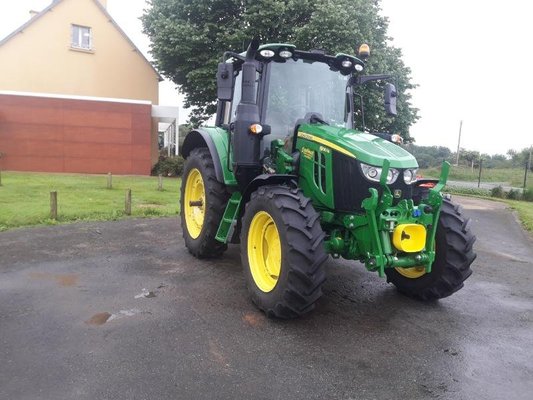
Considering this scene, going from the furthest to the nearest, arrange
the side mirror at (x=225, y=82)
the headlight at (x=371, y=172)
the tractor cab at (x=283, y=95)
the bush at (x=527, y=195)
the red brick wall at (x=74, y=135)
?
1. the bush at (x=527, y=195)
2. the red brick wall at (x=74, y=135)
3. the tractor cab at (x=283, y=95)
4. the side mirror at (x=225, y=82)
5. the headlight at (x=371, y=172)

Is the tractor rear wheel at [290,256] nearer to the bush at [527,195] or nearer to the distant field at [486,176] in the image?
the bush at [527,195]

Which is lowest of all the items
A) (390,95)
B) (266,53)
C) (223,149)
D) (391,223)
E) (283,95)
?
(391,223)

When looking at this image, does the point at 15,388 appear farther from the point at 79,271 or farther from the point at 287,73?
the point at 287,73

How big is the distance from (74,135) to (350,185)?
755 inches

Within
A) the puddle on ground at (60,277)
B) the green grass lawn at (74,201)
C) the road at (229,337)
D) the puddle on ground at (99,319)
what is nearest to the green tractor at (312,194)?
the road at (229,337)

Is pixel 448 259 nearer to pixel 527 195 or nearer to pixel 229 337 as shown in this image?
pixel 229 337

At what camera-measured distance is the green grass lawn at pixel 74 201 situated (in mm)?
9143

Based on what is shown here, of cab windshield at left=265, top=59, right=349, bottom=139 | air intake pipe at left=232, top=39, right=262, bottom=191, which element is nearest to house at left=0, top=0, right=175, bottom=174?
cab windshield at left=265, top=59, right=349, bottom=139

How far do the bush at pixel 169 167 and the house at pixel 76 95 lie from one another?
1.74 ft

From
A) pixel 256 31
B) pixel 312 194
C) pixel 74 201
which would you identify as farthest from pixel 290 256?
pixel 256 31

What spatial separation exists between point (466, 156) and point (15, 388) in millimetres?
62509

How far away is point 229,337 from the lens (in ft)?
12.8

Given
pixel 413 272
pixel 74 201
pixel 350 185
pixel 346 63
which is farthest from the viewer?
pixel 74 201

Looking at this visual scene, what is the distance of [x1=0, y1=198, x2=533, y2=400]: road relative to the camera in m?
3.16
